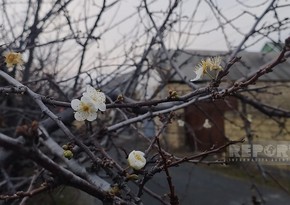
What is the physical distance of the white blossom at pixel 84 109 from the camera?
1.31 metres

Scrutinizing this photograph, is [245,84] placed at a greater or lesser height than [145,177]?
greater

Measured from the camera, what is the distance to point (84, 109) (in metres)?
1.32

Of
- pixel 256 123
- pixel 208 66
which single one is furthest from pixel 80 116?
pixel 256 123

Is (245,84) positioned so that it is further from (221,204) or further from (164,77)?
(221,204)

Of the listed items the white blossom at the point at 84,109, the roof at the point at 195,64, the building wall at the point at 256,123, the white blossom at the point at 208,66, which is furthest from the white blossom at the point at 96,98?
the building wall at the point at 256,123

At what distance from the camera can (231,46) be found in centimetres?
378

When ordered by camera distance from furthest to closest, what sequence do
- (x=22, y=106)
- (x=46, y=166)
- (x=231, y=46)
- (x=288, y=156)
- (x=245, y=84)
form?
(x=22, y=106), (x=231, y=46), (x=288, y=156), (x=245, y=84), (x=46, y=166)

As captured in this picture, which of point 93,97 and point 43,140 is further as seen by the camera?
point 93,97

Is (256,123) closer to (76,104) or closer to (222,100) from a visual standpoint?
(222,100)

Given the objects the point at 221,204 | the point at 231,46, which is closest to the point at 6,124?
the point at 231,46

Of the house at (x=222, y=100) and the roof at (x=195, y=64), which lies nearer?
the house at (x=222, y=100)

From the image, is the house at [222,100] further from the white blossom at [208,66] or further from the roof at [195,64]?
the white blossom at [208,66]

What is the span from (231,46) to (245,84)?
A: 8.69 feet

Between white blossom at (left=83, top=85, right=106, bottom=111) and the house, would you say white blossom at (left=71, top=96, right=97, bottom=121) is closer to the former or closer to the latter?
white blossom at (left=83, top=85, right=106, bottom=111)
